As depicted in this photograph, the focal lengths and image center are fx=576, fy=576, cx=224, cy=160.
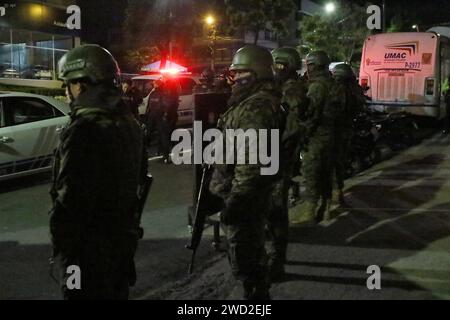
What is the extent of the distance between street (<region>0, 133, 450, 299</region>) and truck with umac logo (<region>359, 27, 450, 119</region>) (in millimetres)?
7237

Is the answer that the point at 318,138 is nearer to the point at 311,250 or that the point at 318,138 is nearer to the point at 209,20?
the point at 311,250

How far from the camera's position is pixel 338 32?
4128cm

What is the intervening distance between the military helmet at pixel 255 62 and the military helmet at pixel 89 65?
1178 millimetres

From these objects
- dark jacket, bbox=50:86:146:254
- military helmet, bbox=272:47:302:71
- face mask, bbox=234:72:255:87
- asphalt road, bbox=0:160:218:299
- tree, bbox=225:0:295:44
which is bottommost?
asphalt road, bbox=0:160:218:299

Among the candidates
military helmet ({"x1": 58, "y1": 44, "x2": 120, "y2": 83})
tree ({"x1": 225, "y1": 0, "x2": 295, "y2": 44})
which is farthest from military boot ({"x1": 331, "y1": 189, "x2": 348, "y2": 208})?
tree ({"x1": 225, "y1": 0, "x2": 295, "y2": 44})

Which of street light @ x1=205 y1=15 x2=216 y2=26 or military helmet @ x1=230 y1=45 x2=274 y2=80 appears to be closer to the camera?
military helmet @ x1=230 y1=45 x2=274 y2=80

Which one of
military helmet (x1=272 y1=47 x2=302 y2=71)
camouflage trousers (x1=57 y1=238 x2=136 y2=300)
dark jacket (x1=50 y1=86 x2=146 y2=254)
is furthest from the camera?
military helmet (x1=272 y1=47 x2=302 y2=71)

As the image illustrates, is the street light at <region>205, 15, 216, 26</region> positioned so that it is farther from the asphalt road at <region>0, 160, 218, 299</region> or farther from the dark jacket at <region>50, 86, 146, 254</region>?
the dark jacket at <region>50, 86, 146, 254</region>

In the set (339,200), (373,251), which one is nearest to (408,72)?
(339,200)

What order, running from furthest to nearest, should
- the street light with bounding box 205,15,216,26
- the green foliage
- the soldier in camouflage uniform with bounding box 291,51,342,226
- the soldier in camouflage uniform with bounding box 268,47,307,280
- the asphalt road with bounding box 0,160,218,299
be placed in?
the green foliage, the street light with bounding box 205,15,216,26, the soldier in camouflage uniform with bounding box 291,51,342,226, the asphalt road with bounding box 0,160,218,299, the soldier in camouflage uniform with bounding box 268,47,307,280

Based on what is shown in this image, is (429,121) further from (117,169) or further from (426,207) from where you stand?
(117,169)

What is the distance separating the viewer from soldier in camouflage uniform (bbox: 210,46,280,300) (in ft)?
11.5

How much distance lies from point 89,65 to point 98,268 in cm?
97

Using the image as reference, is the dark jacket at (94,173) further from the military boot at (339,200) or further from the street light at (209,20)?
the street light at (209,20)
